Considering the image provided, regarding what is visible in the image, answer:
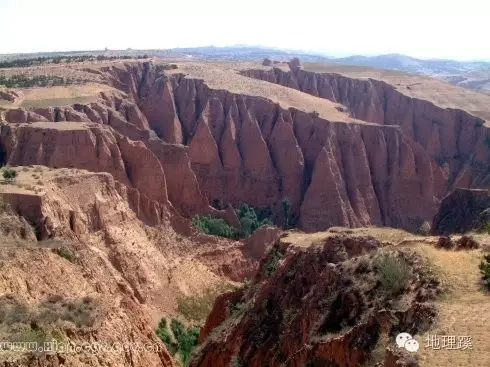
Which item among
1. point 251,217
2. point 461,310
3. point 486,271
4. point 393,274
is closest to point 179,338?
point 393,274

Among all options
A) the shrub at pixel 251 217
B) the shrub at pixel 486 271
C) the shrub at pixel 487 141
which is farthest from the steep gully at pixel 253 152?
the shrub at pixel 486 271

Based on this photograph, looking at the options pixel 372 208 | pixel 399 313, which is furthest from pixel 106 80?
pixel 399 313

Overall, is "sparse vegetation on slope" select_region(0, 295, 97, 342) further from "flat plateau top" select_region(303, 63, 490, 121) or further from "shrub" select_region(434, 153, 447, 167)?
"flat plateau top" select_region(303, 63, 490, 121)

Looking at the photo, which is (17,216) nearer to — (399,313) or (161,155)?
(399,313)

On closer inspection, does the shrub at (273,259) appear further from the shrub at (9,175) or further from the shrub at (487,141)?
the shrub at (487,141)

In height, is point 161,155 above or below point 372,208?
above

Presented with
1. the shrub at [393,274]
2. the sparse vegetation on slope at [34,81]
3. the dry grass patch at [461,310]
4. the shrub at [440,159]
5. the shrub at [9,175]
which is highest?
the sparse vegetation on slope at [34,81]
